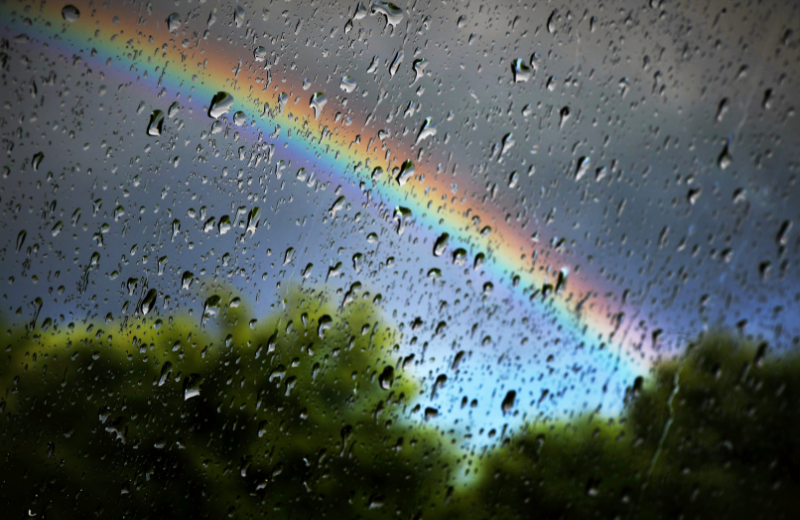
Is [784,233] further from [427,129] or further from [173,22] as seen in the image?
[173,22]

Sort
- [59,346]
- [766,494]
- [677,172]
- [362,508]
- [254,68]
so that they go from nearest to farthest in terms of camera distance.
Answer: [766,494], [677,172], [362,508], [59,346], [254,68]

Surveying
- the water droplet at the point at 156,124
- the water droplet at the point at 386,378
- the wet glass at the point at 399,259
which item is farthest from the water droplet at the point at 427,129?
the water droplet at the point at 156,124

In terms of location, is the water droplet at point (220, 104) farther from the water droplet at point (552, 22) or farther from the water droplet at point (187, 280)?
the water droplet at point (552, 22)

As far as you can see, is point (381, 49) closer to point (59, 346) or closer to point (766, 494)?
point (59, 346)

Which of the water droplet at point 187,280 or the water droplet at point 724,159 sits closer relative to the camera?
the water droplet at point 724,159

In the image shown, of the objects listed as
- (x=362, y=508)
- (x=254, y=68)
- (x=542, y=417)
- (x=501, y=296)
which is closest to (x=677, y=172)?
(x=501, y=296)

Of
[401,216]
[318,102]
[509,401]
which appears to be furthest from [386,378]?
[318,102]
